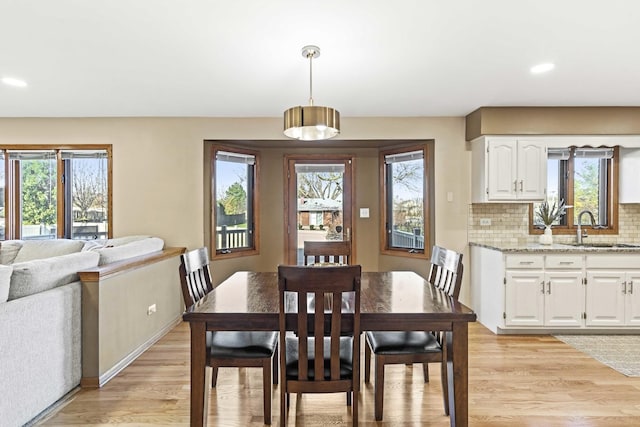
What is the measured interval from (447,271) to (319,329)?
3.75 feet

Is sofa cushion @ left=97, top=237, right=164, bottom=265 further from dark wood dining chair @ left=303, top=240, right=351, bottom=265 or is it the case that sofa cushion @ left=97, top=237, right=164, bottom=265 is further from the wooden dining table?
dark wood dining chair @ left=303, top=240, right=351, bottom=265

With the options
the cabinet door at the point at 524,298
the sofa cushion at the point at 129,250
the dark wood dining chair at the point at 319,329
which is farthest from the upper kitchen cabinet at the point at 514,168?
the sofa cushion at the point at 129,250

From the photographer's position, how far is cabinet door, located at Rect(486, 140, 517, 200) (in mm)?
3826

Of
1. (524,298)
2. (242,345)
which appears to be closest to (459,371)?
(242,345)

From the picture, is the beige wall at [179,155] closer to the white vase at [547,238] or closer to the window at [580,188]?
the white vase at [547,238]

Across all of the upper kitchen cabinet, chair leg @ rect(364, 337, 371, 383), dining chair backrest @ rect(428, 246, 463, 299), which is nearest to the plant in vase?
the upper kitchen cabinet

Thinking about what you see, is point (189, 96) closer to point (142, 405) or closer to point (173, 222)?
point (173, 222)

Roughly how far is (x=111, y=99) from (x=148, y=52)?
1.34m

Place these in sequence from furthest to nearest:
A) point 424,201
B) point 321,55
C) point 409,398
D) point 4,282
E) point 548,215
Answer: point 424,201 → point 548,215 → point 321,55 → point 409,398 → point 4,282

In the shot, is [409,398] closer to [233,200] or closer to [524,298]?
[524,298]

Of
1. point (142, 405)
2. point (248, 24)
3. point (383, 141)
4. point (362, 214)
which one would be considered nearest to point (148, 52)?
point (248, 24)

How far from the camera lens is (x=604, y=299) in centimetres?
354

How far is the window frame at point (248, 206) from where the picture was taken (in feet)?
14.1

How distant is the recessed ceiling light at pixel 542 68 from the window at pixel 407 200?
1.52 m
